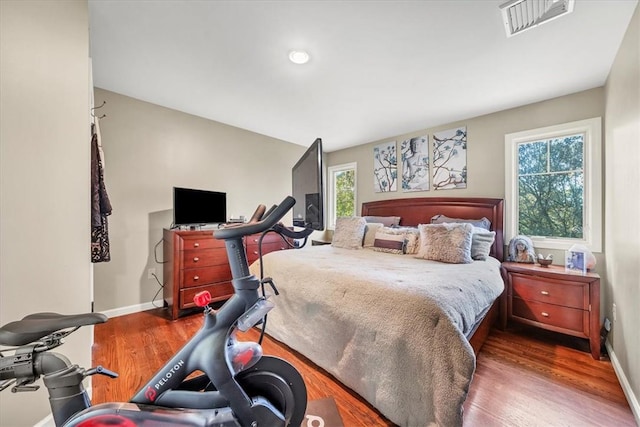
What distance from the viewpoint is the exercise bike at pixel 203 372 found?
2.80ft

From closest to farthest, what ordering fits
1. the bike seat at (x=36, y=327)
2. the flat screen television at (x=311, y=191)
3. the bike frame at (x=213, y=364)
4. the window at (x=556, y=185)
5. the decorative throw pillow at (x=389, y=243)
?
the bike seat at (x=36, y=327) < the bike frame at (x=213, y=364) < the flat screen television at (x=311, y=191) < the window at (x=556, y=185) < the decorative throw pillow at (x=389, y=243)

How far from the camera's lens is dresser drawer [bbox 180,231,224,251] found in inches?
110

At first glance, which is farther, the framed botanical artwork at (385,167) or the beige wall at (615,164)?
the framed botanical artwork at (385,167)

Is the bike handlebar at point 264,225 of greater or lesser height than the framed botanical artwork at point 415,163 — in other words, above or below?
below

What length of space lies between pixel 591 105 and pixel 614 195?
42.1 inches

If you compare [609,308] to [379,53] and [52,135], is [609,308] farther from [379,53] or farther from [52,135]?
[52,135]

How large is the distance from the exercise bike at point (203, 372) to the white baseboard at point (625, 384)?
192 centimetres

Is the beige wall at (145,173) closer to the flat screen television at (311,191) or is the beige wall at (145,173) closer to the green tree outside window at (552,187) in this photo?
the flat screen television at (311,191)

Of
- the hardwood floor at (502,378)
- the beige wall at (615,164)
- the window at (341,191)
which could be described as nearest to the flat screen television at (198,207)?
the hardwood floor at (502,378)

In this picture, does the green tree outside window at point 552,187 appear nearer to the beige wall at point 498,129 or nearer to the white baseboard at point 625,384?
the beige wall at point 498,129

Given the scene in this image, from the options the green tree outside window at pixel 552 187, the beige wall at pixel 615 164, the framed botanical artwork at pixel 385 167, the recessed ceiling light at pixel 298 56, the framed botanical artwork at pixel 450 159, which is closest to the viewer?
the beige wall at pixel 615 164

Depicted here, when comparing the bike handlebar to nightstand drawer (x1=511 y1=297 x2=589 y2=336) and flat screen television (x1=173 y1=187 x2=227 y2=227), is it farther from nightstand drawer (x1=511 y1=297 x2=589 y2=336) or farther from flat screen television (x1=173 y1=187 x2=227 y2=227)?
nightstand drawer (x1=511 y1=297 x2=589 y2=336)

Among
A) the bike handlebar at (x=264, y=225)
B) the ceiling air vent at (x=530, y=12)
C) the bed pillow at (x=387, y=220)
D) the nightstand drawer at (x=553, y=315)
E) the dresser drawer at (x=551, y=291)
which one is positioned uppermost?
the ceiling air vent at (x=530, y=12)

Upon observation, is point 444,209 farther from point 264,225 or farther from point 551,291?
point 264,225
